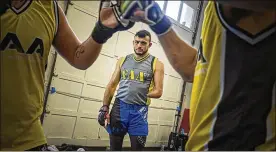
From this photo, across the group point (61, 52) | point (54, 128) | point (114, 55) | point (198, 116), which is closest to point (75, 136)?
point (54, 128)

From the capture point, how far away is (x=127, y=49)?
2.04 metres

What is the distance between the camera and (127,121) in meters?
1.24

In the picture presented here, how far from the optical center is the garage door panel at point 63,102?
5.61 feet

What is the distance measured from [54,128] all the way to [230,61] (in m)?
1.46

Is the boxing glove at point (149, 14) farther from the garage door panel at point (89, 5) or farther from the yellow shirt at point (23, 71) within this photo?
the garage door panel at point (89, 5)

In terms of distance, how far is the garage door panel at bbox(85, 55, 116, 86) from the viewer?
1.94 metres

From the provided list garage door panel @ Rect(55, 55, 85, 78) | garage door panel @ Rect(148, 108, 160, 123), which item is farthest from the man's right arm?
garage door panel @ Rect(148, 108, 160, 123)

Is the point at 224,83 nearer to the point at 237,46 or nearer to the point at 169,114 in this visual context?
the point at 237,46

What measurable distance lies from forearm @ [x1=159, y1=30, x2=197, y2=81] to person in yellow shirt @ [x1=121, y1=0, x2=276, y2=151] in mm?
29

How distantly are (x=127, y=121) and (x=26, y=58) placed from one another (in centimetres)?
85

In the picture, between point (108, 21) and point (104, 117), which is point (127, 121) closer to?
point (104, 117)

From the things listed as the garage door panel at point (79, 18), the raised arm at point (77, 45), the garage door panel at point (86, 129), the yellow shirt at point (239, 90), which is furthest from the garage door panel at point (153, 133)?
the yellow shirt at point (239, 90)

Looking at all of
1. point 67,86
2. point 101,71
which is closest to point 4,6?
point 67,86

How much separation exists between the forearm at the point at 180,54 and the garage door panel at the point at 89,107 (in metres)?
1.54
